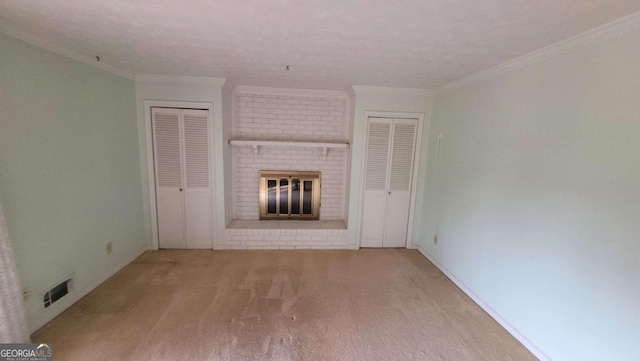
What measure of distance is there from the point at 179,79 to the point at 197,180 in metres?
1.29

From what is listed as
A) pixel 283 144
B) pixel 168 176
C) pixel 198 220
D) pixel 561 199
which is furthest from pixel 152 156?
pixel 561 199

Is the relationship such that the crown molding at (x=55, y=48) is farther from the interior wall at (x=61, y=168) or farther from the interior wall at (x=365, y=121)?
the interior wall at (x=365, y=121)

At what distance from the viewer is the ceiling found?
1.47 meters

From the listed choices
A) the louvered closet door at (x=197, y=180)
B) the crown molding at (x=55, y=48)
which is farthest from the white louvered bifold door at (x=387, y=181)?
the crown molding at (x=55, y=48)

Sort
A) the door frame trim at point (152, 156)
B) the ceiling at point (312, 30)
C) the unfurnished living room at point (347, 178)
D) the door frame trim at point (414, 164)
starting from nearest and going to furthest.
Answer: the ceiling at point (312, 30)
the unfurnished living room at point (347, 178)
the door frame trim at point (152, 156)
the door frame trim at point (414, 164)

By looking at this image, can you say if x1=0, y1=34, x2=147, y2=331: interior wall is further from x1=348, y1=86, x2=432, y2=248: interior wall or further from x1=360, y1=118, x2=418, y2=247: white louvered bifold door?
x1=360, y1=118, x2=418, y2=247: white louvered bifold door

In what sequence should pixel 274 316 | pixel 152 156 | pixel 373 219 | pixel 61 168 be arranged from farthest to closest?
pixel 373 219 < pixel 152 156 < pixel 274 316 < pixel 61 168

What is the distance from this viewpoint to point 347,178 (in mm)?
4133

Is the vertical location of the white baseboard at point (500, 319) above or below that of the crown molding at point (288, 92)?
below

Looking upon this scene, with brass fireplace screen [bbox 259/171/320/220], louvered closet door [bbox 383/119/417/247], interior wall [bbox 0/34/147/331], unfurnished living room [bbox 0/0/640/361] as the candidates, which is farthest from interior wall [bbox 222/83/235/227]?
louvered closet door [bbox 383/119/417/247]

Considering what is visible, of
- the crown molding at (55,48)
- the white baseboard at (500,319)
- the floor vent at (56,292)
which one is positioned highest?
the crown molding at (55,48)

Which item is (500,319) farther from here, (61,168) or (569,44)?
(61,168)

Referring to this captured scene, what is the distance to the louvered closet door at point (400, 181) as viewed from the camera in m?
3.80

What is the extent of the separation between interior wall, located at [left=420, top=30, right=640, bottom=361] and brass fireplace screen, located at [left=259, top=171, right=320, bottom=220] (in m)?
2.17
